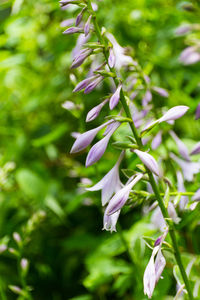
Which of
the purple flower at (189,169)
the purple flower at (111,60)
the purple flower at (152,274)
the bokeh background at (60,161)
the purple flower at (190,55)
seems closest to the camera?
the purple flower at (152,274)

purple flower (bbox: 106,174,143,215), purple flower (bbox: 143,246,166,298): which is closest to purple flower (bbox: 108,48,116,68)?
purple flower (bbox: 106,174,143,215)

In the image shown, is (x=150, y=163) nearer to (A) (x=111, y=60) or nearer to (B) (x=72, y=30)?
(A) (x=111, y=60)

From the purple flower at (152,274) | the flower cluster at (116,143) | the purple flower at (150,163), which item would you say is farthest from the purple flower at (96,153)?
the purple flower at (152,274)

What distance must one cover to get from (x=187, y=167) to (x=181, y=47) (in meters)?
1.93

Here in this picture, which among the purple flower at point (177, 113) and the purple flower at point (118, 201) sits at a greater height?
the purple flower at point (177, 113)

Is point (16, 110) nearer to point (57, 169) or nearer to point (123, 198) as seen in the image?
point (57, 169)

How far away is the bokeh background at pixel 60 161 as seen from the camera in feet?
7.30

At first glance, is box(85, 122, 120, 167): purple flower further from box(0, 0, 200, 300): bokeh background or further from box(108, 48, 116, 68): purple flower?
box(0, 0, 200, 300): bokeh background

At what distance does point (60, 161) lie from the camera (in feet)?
9.73

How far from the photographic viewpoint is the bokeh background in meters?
2.22

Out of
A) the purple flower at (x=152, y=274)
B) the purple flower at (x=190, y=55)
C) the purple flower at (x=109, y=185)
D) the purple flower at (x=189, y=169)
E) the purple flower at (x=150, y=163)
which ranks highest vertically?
the purple flower at (x=150, y=163)

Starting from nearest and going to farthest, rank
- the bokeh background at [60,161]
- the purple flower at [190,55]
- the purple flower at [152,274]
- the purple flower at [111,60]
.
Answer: the purple flower at [152,274], the purple flower at [111,60], the purple flower at [190,55], the bokeh background at [60,161]

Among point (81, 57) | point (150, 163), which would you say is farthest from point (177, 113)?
point (81, 57)

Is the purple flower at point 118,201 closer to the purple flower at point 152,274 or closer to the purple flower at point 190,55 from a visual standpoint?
the purple flower at point 152,274
